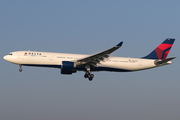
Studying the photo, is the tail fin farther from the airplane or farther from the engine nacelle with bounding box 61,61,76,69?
the engine nacelle with bounding box 61,61,76,69

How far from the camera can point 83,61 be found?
44688 mm

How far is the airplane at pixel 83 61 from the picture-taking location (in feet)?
146

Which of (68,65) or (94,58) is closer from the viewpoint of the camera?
(68,65)

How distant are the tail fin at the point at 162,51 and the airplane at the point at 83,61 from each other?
4.63ft

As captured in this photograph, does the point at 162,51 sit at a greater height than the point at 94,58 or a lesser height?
greater

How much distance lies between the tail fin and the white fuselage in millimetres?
3077

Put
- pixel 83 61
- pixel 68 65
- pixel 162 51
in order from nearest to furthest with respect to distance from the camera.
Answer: pixel 68 65 → pixel 83 61 → pixel 162 51

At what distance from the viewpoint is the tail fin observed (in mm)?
50375

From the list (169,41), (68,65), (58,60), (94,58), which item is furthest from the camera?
(169,41)

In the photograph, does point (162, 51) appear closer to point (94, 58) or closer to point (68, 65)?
point (94, 58)

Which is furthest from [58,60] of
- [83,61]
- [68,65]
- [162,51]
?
[162,51]

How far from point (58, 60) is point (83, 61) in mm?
3699

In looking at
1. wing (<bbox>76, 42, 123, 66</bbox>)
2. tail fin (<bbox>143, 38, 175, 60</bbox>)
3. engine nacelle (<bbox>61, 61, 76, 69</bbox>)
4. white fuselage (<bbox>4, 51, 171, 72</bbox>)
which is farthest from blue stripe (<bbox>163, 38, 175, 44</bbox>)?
engine nacelle (<bbox>61, 61, 76, 69</bbox>)

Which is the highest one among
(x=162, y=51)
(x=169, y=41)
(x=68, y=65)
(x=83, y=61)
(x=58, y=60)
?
(x=169, y=41)
